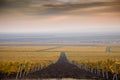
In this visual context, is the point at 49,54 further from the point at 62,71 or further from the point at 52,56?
the point at 62,71

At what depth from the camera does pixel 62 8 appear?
7820 mm

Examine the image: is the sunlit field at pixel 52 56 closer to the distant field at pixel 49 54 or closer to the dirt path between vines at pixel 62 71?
the distant field at pixel 49 54

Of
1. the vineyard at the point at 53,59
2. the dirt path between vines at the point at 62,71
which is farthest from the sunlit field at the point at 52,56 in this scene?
the dirt path between vines at the point at 62,71

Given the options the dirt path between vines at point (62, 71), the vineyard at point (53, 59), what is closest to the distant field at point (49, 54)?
the vineyard at point (53, 59)

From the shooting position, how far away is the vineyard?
25.4 feet

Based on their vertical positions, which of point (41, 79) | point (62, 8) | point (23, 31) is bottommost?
point (41, 79)

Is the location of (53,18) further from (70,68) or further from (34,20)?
(70,68)

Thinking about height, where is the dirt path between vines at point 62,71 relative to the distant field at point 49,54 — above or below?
below

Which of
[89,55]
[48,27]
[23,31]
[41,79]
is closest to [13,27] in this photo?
[23,31]

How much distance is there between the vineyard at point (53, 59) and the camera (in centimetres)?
773

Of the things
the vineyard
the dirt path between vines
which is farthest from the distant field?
the dirt path between vines

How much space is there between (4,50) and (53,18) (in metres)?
1.41

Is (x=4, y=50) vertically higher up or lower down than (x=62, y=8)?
lower down

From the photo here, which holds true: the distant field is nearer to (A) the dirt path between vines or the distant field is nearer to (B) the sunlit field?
(B) the sunlit field
